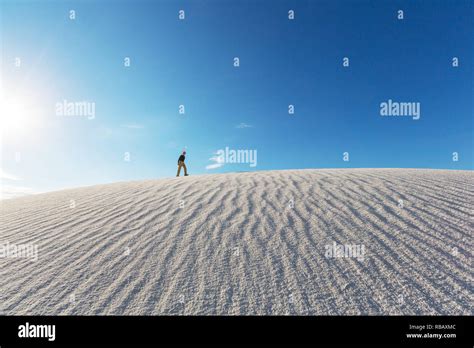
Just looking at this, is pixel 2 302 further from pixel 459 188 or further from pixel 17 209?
pixel 459 188

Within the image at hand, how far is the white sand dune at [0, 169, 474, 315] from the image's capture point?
2.95m

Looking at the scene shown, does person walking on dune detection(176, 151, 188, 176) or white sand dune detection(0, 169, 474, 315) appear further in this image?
person walking on dune detection(176, 151, 188, 176)

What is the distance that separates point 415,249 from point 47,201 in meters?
9.32

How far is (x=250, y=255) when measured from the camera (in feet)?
12.5

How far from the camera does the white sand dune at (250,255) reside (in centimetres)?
295

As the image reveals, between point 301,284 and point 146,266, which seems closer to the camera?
point 301,284

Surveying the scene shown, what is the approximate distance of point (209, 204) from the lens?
586cm

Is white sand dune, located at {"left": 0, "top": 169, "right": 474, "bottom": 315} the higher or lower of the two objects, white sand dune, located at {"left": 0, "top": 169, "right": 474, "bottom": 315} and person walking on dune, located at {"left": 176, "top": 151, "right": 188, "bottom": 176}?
the lower

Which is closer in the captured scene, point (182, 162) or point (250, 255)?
point (250, 255)

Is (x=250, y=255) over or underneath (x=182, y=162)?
underneath

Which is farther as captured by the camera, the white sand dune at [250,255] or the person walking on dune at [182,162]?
the person walking on dune at [182,162]
